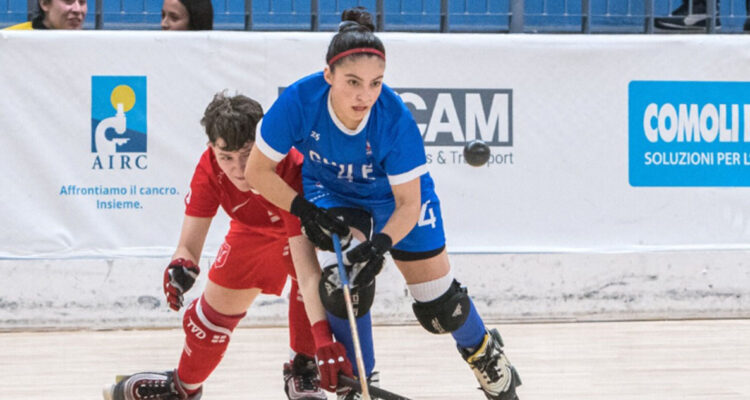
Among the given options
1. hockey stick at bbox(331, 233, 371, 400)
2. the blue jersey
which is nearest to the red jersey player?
the blue jersey

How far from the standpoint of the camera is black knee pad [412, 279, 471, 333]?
3.86 m

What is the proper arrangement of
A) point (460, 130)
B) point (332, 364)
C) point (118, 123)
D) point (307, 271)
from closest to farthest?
1. point (332, 364)
2. point (307, 271)
3. point (118, 123)
4. point (460, 130)

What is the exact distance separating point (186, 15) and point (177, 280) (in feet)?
10.2

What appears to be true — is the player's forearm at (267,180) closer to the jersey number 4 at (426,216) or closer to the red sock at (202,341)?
the jersey number 4 at (426,216)

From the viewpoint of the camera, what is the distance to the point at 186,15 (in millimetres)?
6715

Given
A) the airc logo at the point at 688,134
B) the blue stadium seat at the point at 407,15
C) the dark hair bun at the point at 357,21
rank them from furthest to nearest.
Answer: the blue stadium seat at the point at 407,15, the airc logo at the point at 688,134, the dark hair bun at the point at 357,21

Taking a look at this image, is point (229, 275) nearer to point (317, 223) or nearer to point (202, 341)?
point (202, 341)

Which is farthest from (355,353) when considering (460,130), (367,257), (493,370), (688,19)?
(688,19)

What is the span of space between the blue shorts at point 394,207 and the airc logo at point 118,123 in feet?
9.10

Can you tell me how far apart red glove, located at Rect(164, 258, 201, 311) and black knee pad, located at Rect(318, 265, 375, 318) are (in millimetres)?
Result: 545

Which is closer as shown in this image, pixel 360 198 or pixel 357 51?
pixel 357 51

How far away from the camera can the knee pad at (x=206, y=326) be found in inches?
161

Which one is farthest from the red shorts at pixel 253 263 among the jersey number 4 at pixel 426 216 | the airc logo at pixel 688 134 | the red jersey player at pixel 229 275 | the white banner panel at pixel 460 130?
the airc logo at pixel 688 134

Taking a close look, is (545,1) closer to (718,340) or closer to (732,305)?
(732,305)
